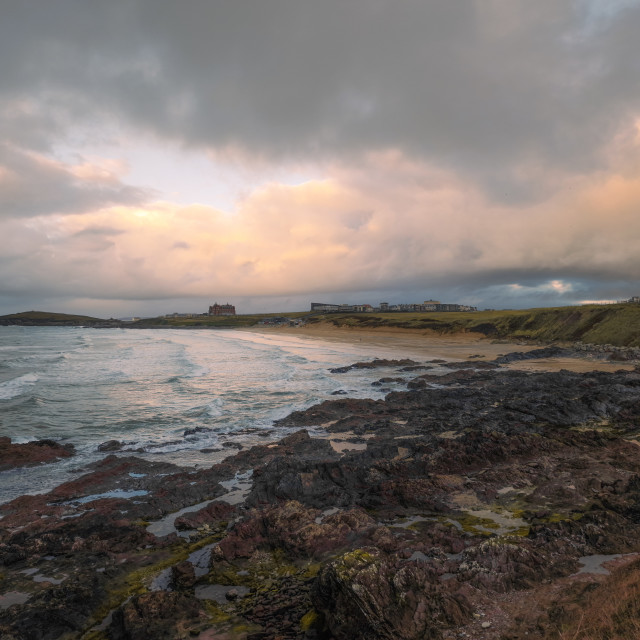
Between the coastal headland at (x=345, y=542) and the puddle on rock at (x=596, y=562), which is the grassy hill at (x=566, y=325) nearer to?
the coastal headland at (x=345, y=542)

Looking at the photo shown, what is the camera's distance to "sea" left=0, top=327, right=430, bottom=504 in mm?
19531

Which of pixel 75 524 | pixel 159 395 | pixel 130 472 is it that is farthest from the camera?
pixel 159 395

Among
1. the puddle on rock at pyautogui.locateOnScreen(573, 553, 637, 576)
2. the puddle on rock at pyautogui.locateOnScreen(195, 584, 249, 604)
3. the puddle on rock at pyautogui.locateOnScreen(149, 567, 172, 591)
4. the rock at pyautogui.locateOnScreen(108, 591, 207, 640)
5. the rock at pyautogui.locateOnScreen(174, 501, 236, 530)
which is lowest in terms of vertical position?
the rock at pyautogui.locateOnScreen(174, 501, 236, 530)

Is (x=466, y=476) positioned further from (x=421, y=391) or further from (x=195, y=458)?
(x=421, y=391)

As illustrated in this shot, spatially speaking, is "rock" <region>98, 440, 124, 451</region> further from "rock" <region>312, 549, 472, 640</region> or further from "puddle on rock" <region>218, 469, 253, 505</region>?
"rock" <region>312, 549, 472, 640</region>

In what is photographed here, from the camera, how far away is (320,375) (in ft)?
141

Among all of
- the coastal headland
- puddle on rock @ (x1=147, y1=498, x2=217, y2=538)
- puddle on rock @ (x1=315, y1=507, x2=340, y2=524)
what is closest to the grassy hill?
the coastal headland

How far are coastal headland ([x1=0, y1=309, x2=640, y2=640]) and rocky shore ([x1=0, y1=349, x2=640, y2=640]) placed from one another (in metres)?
0.04

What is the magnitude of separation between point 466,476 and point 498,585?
21.5ft

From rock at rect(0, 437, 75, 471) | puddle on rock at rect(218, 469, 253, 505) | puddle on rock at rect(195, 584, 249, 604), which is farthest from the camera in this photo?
rock at rect(0, 437, 75, 471)

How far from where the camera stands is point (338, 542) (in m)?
9.38

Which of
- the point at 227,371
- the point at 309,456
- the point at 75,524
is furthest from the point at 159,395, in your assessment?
the point at 75,524

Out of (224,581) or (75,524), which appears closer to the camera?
(224,581)

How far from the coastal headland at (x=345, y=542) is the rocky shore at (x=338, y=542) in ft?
0.14
